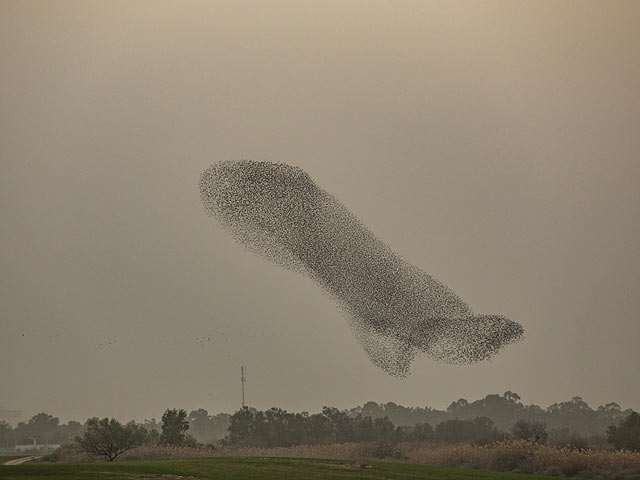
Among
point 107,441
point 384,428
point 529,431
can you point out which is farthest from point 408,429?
point 107,441

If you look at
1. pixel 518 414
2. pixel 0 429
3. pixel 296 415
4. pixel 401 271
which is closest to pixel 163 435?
pixel 296 415

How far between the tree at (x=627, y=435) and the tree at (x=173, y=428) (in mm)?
40976

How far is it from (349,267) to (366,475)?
35.6m

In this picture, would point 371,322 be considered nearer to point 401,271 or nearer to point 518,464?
point 401,271

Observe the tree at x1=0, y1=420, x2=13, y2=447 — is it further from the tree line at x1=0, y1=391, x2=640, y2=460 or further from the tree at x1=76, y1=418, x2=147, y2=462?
the tree at x1=76, y1=418, x2=147, y2=462

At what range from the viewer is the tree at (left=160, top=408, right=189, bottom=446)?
73625 mm

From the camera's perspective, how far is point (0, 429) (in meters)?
146

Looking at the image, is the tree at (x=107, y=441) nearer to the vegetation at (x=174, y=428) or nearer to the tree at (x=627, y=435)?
the vegetation at (x=174, y=428)

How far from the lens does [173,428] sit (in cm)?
7525

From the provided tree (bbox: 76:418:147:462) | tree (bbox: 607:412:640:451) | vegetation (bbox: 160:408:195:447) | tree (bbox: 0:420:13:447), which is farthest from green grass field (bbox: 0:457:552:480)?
tree (bbox: 0:420:13:447)

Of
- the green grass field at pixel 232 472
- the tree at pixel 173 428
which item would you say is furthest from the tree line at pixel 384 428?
the green grass field at pixel 232 472

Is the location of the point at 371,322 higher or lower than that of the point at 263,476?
higher

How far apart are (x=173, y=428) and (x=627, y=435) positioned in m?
44.0

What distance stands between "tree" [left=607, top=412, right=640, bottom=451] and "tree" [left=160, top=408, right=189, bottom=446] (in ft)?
134
